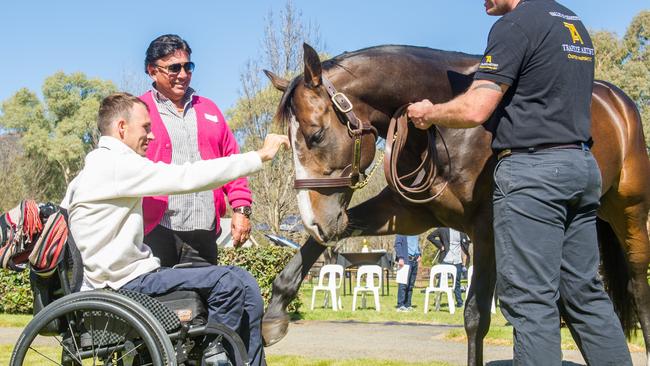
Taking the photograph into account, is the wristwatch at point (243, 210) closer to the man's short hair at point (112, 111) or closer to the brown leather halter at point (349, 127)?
the brown leather halter at point (349, 127)

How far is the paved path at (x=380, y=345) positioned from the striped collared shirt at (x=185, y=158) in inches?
107

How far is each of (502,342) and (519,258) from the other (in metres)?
4.33

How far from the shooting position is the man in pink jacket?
447cm

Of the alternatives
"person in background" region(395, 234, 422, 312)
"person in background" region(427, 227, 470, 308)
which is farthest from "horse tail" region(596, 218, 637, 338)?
"person in background" region(427, 227, 470, 308)

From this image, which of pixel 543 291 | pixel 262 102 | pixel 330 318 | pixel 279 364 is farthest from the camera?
pixel 262 102

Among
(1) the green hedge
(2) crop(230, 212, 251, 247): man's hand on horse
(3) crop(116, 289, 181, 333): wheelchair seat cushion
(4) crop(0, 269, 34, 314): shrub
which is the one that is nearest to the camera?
(3) crop(116, 289, 181, 333): wheelchair seat cushion

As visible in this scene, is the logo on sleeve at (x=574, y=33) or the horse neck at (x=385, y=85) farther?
the horse neck at (x=385, y=85)

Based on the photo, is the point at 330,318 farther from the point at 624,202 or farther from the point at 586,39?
the point at 586,39

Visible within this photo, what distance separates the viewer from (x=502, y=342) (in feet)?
24.4

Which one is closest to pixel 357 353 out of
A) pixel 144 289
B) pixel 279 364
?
pixel 279 364

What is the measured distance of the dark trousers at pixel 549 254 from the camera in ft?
11.0

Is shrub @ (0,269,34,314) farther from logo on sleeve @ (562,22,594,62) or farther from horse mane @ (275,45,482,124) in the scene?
logo on sleeve @ (562,22,594,62)

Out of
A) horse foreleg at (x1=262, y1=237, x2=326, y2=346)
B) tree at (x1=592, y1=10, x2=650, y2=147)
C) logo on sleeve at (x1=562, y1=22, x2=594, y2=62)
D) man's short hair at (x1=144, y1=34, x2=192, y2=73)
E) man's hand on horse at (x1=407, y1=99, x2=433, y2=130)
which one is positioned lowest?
horse foreleg at (x1=262, y1=237, x2=326, y2=346)

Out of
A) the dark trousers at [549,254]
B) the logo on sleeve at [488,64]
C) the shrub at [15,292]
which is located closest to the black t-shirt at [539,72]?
the logo on sleeve at [488,64]
